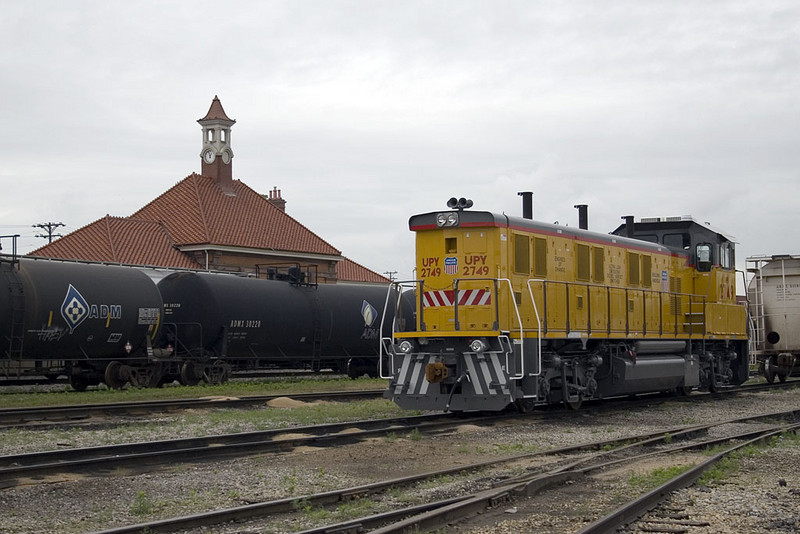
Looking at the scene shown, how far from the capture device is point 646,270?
19.4m

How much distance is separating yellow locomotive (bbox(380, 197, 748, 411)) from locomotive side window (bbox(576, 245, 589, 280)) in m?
0.02

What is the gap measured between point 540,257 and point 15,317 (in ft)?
38.1

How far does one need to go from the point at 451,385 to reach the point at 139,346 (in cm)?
1129

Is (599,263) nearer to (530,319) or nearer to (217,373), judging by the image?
(530,319)

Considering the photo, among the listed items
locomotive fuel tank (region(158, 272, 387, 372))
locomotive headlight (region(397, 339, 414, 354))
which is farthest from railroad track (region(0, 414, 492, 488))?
locomotive fuel tank (region(158, 272, 387, 372))

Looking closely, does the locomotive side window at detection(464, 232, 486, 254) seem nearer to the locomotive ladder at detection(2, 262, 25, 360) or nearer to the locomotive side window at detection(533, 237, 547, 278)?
the locomotive side window at detection(533, 237, 547, 278)

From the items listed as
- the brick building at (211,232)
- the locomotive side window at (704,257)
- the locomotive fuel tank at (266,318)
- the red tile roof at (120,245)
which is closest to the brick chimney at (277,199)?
the brick building at (211,232)

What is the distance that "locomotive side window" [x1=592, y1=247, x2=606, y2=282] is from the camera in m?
17.8

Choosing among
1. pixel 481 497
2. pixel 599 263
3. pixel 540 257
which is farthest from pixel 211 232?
pixel 481 497

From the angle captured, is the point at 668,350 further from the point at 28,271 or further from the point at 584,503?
the point at 28,271

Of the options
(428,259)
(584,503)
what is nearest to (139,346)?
(428,259)

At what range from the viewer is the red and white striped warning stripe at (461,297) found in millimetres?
15438

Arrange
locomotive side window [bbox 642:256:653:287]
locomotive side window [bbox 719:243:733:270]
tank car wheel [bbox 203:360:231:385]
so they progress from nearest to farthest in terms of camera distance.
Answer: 1. locomotive side window [bbox 642:256:653:287]
2. locomotive side window [bbox 719:243:733:270]
3. tank car wheel [bbox 203:360:231:385]

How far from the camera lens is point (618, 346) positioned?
17.6 m
